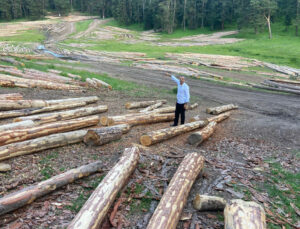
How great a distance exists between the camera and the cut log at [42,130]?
298 inches

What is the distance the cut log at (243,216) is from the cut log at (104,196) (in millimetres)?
2396

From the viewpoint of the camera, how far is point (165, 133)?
9.96 metres

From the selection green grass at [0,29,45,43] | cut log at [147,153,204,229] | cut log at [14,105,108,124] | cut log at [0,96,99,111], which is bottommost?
cut log at [147,153,204,229]

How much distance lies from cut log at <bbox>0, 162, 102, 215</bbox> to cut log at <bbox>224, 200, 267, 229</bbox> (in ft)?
11.8

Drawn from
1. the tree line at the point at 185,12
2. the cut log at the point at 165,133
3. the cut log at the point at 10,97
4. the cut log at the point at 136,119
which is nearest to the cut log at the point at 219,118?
the cut log at the point at 165,133

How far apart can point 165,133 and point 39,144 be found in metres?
4.53

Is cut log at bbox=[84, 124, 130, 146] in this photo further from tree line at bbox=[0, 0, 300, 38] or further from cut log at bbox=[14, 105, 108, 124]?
tree line at bbox=[0, 0, 300, 38]

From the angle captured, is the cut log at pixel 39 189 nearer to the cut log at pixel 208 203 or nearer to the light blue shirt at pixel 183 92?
the cut log at pixel 208 203

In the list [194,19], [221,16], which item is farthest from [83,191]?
[194,19]

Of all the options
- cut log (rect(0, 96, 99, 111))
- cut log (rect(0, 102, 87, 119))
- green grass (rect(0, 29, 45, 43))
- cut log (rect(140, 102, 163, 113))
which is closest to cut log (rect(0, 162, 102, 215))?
cut log (rect(0, 102, 87, 119))

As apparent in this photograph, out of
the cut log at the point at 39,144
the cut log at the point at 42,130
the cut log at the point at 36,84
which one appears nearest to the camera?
the cut log at the point at 39,144

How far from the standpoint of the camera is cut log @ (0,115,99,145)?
24.8 feet

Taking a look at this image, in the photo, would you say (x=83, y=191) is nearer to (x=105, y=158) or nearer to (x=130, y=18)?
(x=105, y=158)

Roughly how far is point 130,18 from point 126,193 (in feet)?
260
